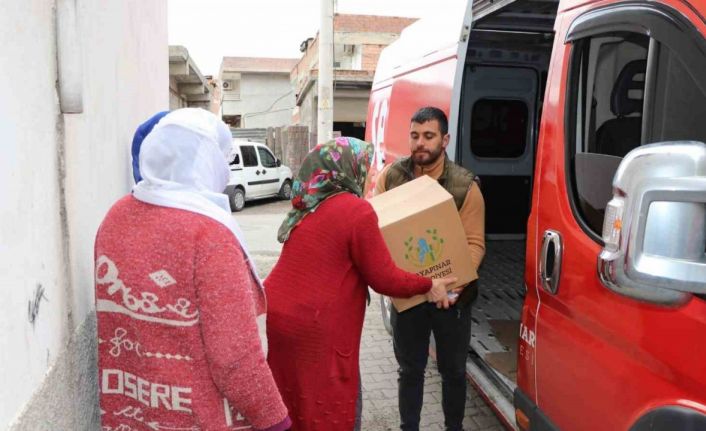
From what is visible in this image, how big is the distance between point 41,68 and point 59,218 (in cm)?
41

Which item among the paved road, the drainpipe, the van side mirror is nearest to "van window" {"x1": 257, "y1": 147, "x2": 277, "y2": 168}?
the paved road

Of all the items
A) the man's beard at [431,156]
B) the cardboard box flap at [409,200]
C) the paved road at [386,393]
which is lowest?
the paved road at [386,393]

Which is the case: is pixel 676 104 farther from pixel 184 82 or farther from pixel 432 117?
pixel 184 82

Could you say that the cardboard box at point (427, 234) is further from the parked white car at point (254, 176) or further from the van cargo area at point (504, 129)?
the parked white car at point (254, 176)

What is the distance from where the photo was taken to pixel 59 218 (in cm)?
158

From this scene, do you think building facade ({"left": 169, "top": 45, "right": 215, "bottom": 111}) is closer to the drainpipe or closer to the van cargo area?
the van cargo area

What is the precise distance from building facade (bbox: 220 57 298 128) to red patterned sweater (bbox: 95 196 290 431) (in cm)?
3582

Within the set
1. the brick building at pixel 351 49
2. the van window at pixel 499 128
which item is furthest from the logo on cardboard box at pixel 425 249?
the brick building at pixel 351 49

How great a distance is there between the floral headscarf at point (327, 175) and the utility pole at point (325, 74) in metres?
7.41

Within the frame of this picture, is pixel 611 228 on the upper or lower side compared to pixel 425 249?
upper

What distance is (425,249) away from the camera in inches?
100

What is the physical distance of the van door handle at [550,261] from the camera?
2.11 meters

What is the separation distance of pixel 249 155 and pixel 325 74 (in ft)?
19.3

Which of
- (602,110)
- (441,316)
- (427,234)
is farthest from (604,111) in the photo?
(441,316)
